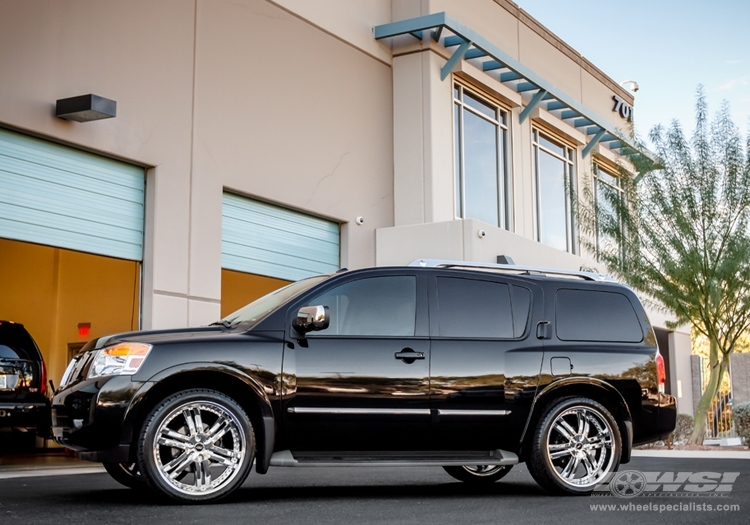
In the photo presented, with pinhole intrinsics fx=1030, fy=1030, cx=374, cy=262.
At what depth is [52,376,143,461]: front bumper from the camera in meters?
7.18

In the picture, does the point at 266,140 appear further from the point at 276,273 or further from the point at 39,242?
the point at 39,242

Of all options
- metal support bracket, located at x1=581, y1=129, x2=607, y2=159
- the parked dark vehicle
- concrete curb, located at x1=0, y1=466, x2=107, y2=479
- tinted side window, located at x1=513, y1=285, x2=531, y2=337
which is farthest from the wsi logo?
metal support bracket, located at x1=581, y1=129, x2=607, y2=159

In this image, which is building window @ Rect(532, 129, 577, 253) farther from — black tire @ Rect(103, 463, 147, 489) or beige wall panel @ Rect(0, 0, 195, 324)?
black tire @ Rect(103, 463, 147, 489)

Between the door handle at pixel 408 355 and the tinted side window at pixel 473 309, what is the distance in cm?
31

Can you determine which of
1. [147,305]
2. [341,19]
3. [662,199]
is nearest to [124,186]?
[147,305]

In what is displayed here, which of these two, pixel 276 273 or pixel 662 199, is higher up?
pixel 662 199

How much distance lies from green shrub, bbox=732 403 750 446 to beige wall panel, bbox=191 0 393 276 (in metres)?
7.02

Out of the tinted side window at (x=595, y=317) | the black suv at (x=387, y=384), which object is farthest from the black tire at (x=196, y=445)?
the tinted side window at (x=595, y=317)

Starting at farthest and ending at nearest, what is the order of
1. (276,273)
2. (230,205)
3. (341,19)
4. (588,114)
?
(588,114) < (341,19) < (276,273) < (230,205)

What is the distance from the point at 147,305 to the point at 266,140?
11.8 ft

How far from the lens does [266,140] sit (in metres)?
15.9

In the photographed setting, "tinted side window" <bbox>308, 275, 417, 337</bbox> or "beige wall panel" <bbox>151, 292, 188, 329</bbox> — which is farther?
"beige wall panel" <bbox>151, 292, 188, 329</bbox>

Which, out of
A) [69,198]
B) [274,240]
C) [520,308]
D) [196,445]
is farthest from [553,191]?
[196,445]

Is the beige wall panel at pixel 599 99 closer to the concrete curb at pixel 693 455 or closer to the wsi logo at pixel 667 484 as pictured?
the concrete curb at pixel 693 455
